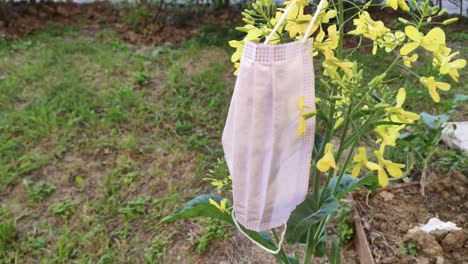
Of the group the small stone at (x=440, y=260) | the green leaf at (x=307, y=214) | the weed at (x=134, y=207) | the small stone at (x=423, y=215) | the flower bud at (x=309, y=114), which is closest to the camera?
the flower bud at (x=309, y=114)

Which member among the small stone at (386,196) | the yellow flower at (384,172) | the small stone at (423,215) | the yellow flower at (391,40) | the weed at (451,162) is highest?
the yellow flower at (391,40)

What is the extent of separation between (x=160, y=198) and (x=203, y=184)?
25cm

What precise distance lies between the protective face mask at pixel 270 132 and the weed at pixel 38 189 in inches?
67.5

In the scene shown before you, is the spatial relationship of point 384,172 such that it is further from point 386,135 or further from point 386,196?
point 386,196

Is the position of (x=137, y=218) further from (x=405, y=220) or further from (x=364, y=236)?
(x=405, y=220)

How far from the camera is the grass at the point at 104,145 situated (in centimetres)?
210

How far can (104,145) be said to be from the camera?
2.66m

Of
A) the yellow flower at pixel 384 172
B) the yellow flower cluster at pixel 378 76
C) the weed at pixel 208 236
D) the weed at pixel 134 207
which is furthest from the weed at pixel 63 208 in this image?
the yellow flower at pixel 384 172

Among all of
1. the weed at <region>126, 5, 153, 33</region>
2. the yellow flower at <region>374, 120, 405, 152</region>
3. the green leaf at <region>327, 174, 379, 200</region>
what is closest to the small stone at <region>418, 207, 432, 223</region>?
the green leaf at <region>327, 174, 379, 200</region>

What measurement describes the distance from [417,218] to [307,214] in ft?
3.83

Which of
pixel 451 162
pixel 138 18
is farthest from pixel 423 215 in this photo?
pixel 138 18

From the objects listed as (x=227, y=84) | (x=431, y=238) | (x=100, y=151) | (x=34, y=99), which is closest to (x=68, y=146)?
(x=100, y=151)

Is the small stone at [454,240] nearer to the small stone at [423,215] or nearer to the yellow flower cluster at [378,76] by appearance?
the small stone at [423,215]

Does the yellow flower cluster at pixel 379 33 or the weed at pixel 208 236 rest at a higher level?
the yellow flower cluster at pixel 379 33
